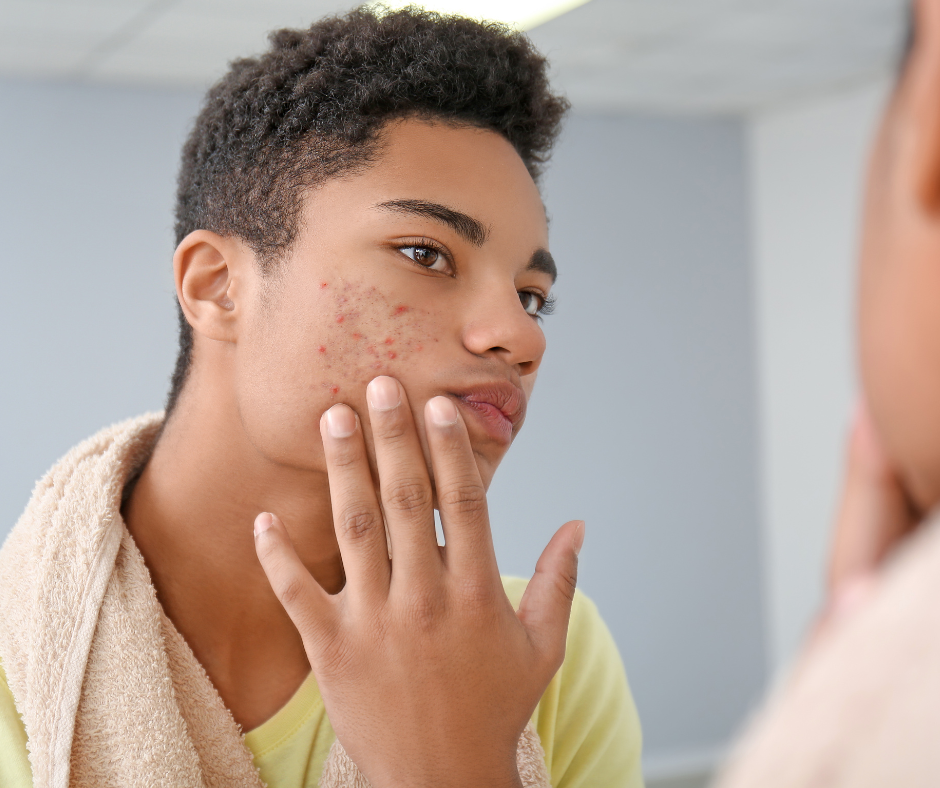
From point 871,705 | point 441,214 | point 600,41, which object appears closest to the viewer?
point 871,705

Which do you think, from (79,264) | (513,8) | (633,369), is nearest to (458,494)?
(513,8)

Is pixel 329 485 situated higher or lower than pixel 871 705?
higher

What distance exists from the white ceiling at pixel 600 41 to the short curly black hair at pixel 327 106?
55.9 inches

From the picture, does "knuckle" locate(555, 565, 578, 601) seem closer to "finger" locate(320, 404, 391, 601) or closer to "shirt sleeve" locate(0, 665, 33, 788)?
"finger" locate(320, 404, 391, 601)

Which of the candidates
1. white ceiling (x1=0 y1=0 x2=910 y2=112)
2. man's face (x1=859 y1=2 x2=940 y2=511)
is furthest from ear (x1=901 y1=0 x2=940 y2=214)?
white ceiling (x1=0 y1=0 x2=910 y2=112)

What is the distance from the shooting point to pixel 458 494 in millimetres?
725

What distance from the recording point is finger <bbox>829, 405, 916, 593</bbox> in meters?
0.21

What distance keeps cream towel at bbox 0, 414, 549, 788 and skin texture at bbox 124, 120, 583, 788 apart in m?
0.05

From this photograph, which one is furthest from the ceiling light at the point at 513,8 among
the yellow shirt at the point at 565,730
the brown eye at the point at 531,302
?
the yellow shirt at the point at 565,730

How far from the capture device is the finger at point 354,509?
2.33 ft

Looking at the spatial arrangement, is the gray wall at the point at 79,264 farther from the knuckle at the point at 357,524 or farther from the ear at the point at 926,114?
the ear at the point at 926,114

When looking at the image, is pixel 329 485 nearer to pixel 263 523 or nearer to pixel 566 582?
pixel 263 523

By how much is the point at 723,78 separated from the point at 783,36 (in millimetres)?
460

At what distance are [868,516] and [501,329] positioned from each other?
566 mm
